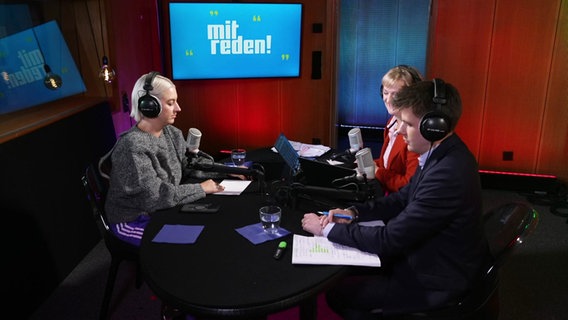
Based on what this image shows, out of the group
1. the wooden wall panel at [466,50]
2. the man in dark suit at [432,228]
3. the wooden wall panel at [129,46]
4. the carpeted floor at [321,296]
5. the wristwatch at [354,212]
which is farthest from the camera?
the wooden wall panel at [466,50]

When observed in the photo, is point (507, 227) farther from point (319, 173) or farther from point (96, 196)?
point (96, 196)

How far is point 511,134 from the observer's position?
450cm

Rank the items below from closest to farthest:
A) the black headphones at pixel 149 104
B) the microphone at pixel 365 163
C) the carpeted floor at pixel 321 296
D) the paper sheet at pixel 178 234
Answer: the paper sheet at pixel 178 234
the black headphones at pixel 149 104
the microphone at pixel 365 163
the carpeted floor at pixel 321 296

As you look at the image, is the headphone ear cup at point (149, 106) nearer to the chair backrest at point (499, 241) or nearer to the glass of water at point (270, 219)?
the glass of water at point (270, 219)

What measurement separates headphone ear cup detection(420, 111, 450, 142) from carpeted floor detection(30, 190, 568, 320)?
1.34 meters

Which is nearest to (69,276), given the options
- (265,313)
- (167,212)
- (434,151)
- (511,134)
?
(167,212)

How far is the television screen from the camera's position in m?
4.36

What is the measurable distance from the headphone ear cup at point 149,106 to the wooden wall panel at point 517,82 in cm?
342

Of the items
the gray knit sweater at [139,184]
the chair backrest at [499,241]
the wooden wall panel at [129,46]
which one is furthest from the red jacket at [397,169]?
the wooden wall panel at [129,46]

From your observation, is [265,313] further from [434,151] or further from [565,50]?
[565,50]

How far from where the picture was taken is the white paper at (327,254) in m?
1.56

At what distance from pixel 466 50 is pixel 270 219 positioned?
3408 mm

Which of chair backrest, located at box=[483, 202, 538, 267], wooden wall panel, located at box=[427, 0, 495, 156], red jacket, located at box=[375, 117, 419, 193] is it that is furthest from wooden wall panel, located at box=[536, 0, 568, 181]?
chair backrest, located at box=[483, 202, 538, 267]

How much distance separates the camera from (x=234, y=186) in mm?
2363
